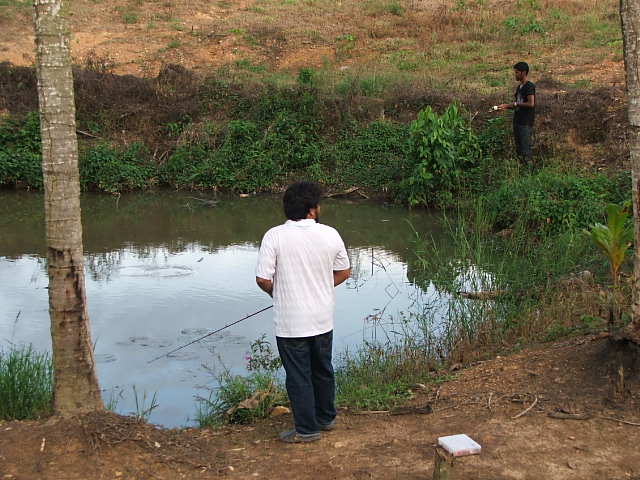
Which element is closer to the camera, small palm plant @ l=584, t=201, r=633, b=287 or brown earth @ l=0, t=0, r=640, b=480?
brown earth @ l=0, t=0, r=640, b=480

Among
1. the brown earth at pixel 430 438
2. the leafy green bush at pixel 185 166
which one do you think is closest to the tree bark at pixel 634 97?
the brown earth at pixel 430 438

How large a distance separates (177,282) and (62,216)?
4900mm

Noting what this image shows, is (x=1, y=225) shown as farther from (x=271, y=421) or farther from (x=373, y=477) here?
(x=373, y=477)

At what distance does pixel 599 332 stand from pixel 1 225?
1000cm

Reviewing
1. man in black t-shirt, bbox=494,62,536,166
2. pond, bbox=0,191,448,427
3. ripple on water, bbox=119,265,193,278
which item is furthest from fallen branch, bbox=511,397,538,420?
man in black t-shirt, bbox=494,62,536,166

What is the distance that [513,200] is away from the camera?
11.7 m

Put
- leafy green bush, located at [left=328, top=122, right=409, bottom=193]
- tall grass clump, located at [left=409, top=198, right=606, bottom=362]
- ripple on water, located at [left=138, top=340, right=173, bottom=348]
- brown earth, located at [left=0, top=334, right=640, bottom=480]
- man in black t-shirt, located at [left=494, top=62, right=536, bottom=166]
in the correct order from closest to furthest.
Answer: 1. brown earth, located at [left=0, top=334, right=640, bottom=480]
2. tall grass clump, located at [left=409, top=198, right=606, bottom=362]
3. ripple on water, located at [left=138, top=340, right=173, bottom=348]
4. man in black t-shirt, located at [left=494, top=62, right=536, bottom=166]
5. leafy green bush, located at [left=328, top=122, right=409, bottom=193]

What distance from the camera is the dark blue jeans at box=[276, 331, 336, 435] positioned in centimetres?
454

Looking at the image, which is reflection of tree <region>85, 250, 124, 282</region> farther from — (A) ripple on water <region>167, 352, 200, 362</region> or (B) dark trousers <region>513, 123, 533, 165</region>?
(B) dark trousers <region>513, 123, 533, 165</region>

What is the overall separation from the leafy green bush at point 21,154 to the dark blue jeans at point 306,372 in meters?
12.0

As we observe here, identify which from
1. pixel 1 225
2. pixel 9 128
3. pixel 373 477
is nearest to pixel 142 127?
pixel 9 128

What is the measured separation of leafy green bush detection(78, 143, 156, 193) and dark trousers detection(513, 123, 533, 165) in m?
7.28

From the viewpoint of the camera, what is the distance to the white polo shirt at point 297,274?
450cm

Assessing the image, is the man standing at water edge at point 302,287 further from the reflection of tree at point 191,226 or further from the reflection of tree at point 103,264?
the reflection of tree at point 103,264
